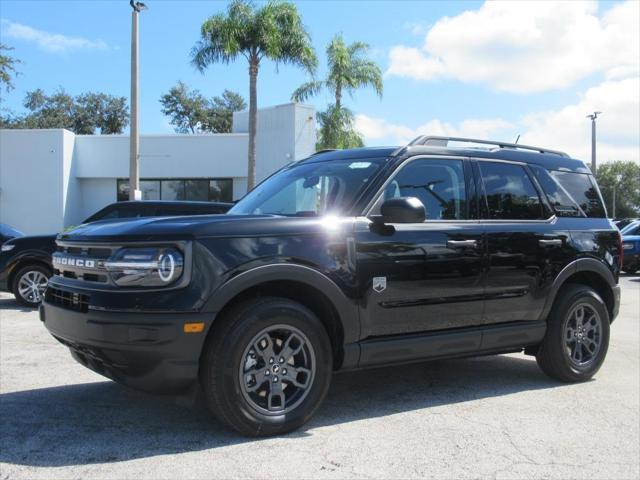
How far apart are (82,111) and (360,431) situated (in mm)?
61488

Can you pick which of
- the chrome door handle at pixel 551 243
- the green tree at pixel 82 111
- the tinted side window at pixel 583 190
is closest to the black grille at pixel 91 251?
the chrome door handle at pixel 551 243

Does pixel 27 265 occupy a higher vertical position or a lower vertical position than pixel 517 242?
lower

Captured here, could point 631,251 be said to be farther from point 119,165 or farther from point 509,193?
point 119,165

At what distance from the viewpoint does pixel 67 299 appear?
400 cm

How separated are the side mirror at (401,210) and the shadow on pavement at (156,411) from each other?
1.47m

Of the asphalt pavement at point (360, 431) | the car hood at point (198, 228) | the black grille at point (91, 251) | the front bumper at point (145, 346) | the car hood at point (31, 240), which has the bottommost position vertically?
the asphalt pavement at point (360, 431)

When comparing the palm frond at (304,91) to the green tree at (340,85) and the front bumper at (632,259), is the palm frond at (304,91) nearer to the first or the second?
the green tree at (340,85)

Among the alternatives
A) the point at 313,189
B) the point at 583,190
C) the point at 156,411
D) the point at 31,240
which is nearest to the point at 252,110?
the point at 31,240

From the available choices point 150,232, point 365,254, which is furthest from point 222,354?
point 365,254

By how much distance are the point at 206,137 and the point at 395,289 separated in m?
24.3

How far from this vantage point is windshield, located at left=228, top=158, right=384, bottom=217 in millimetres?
4582

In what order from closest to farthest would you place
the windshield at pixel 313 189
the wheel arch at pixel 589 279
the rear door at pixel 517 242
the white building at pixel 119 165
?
the windshield at pixel 313 189
the rear door at pixel 517 242
the wheel arch at pixel 589 279
the white building at pixel 119 165

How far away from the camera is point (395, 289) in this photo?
440 centimetres

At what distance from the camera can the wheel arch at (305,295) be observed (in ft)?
12.4
